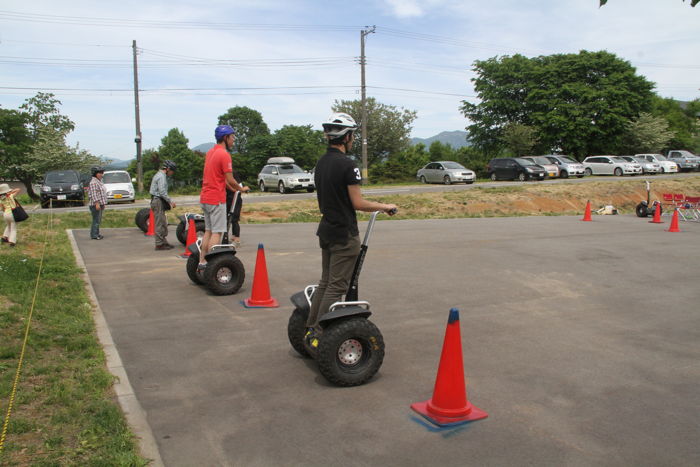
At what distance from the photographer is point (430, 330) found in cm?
648

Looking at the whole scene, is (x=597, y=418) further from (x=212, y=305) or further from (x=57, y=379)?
(x=212, y=305)

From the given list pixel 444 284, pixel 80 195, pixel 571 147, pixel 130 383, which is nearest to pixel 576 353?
pixel 444 284

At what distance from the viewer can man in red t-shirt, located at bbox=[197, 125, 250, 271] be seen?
25.6 ft

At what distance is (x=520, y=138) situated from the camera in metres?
54.1

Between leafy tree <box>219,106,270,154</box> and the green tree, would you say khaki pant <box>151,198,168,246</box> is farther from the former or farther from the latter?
leafy tree <box>219,106,270,154</box>

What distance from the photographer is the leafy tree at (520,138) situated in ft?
177

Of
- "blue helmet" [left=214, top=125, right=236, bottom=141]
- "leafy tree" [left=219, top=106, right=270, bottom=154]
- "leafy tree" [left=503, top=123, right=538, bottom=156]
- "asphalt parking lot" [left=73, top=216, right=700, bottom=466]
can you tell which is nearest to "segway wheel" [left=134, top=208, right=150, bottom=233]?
"asphalt parking lot" [left=73, top=216, right=700, bottom=466]

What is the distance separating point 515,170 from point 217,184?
109 ft

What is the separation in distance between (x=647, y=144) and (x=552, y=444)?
60589 mm

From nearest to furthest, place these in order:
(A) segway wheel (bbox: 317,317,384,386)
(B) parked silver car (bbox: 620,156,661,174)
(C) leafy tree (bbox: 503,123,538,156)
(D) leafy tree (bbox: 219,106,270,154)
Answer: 1. (A) segway wheel (bbox: 317,317,384,386)
2. (B) parked silver car (bbox: 620,156,661,174)
3. (C) leafy tree (bbox: 503,123,538,156)
4. (D) leafy tree (bbox: 219,106,270,154)

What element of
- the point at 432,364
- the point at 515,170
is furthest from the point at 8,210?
the point at 515,170

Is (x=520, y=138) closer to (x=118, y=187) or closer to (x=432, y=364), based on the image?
(x=118, y=187)

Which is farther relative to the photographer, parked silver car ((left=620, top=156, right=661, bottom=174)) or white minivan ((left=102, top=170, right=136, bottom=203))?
parked silver car ((left=620, top=156, right=661, bottom=174))

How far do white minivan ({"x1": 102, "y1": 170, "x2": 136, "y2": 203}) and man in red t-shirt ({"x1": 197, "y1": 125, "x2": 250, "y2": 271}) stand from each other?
69.9ft
